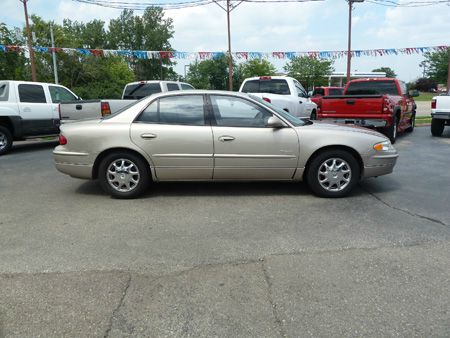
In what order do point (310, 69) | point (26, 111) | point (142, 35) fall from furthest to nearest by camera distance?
1. point (142, 35)
2. point (310, 69)
3. point (26, 111)

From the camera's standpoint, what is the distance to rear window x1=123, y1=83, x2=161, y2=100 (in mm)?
12313

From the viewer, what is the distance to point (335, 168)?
5367mm

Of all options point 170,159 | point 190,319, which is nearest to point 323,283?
point 190,319

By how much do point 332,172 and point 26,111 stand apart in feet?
27.3

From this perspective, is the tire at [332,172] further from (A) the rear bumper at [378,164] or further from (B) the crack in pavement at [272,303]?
(B) the crack in pavement at [272,303]

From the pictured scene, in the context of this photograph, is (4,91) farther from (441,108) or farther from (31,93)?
(441,108)

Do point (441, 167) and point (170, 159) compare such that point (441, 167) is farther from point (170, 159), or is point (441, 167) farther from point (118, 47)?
point (118, 47)

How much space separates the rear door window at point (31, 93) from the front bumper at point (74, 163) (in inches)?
221

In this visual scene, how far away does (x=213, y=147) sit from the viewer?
530 centimetres

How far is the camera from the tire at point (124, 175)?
5.37m

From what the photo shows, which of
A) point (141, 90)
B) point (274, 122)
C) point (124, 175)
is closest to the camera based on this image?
point (274, 122)

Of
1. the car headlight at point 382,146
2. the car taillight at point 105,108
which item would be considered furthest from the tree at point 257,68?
the car headlight at point 382,146

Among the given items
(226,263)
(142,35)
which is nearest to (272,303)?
(226,263)

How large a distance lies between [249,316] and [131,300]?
0.89 meters
